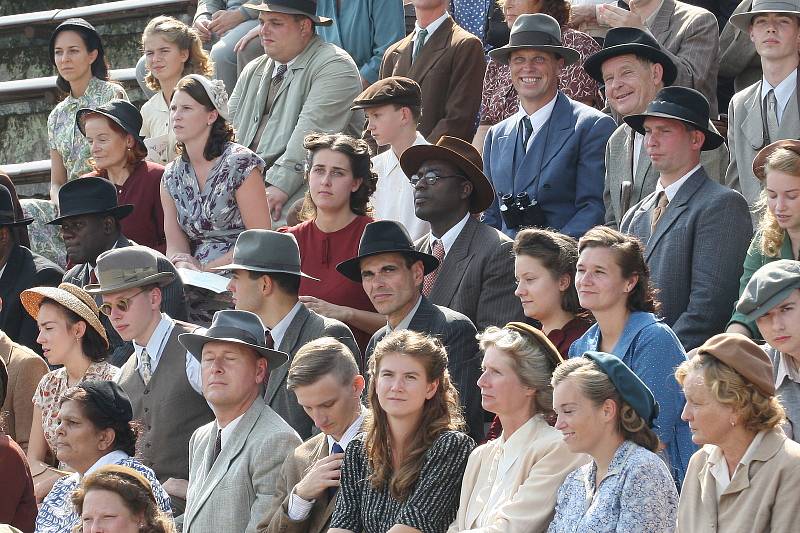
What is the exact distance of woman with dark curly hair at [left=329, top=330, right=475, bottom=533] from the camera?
6.11 meters

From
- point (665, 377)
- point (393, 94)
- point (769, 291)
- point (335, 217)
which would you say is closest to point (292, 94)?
point (393, 94)

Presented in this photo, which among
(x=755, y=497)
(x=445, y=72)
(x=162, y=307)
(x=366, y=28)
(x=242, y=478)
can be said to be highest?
(x=366, y=28)

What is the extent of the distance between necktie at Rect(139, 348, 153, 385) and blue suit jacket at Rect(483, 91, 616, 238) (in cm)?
199

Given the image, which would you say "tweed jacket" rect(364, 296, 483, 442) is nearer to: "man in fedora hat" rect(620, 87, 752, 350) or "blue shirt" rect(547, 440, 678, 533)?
"man in fedora hat" rect(620, 87, 752, 350)

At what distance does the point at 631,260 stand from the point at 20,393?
3.59 m

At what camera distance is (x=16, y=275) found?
30.6 ft

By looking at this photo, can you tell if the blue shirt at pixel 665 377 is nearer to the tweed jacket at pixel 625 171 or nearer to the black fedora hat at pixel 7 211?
the tweed jacket at pixel 625 171

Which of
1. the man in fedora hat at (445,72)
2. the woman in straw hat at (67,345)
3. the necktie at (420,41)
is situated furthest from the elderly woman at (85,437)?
the necktie at (420,41)

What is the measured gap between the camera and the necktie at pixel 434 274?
25.5ft

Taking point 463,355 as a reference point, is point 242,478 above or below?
below

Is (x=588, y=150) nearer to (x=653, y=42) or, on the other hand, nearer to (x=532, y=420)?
(x=653, y=42)

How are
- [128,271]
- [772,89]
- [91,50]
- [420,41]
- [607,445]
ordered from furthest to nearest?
[91,50]
[420,41]
[772,89]
[128,271]
[607,445]

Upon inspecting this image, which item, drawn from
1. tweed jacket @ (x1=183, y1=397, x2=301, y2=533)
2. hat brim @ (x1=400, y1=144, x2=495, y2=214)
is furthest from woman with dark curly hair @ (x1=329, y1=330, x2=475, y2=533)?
hat brim @ (x1=400, y1=144, x2=495, y2=214)

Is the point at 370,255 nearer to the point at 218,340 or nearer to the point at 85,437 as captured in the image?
the point at 218,340
